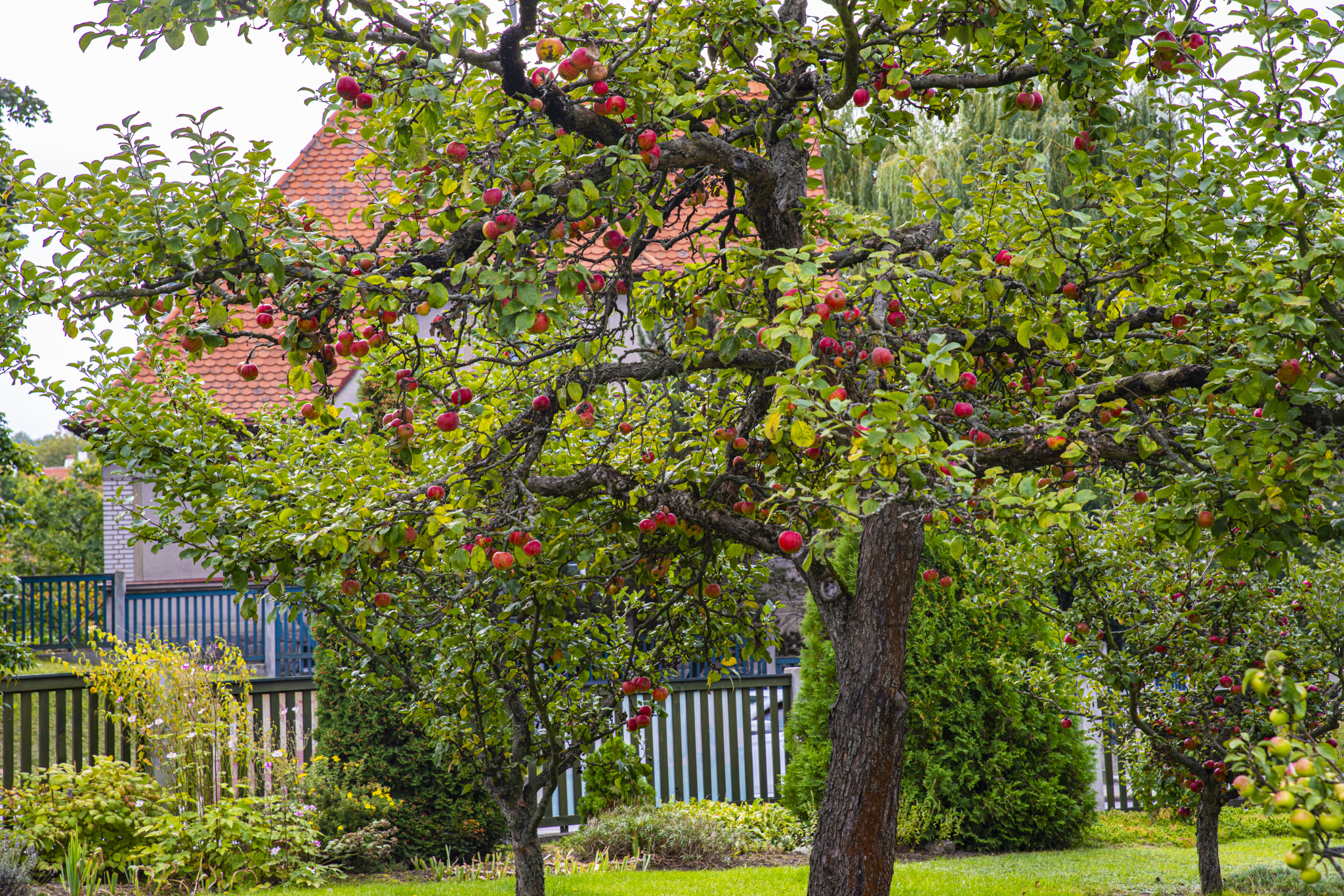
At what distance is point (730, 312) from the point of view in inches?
144

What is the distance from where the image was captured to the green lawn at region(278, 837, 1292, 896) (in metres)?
5.55

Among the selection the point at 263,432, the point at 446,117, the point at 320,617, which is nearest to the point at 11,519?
the point at 320,617

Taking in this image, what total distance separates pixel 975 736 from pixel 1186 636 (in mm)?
2362

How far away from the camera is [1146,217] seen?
3229 millimetres

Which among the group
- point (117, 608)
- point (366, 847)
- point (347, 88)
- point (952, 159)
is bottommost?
point (366, 847)

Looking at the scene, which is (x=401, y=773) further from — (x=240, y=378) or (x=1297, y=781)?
(x=240, y=378)

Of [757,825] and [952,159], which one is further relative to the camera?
[952,159]

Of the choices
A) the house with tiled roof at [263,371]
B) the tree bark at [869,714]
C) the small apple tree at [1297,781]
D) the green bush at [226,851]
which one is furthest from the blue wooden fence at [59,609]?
the small apple tree at [1297,781]

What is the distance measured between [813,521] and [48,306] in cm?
265

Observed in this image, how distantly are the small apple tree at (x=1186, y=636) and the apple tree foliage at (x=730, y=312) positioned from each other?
1.17 m

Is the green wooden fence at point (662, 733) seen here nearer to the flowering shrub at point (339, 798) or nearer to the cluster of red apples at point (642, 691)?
the flowering shrub at point (339, 798)

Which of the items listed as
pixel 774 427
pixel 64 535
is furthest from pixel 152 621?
pixel 774 427

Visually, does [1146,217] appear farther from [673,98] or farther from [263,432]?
[263,432]

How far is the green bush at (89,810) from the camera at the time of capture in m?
5.88
